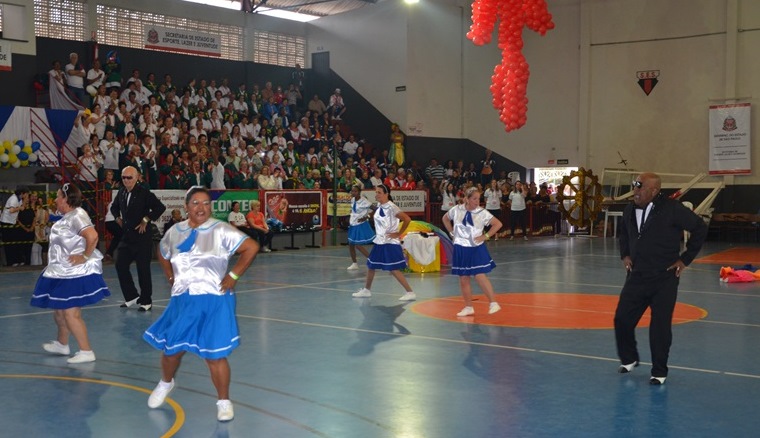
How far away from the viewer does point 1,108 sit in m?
20.3

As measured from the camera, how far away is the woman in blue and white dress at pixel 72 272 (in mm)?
8469

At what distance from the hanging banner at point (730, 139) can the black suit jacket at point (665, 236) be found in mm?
24580

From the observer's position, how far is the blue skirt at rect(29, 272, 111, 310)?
27.7 ft

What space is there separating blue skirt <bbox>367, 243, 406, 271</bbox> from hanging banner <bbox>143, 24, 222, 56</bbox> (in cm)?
1882

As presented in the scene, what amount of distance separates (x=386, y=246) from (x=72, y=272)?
5.85m

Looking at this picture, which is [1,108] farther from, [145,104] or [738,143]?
[738,143]

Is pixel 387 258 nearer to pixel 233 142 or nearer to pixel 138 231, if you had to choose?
pixel 138 231

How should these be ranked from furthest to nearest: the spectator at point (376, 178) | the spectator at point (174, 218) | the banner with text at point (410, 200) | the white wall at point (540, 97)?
the white wall at point (540, 97), the spectator at point (376, 178), the banner with text at point (410, 200), the spectator at point (174, 218)

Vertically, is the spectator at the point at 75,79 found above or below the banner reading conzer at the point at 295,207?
above

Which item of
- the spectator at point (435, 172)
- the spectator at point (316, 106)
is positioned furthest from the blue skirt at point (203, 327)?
the spectator at point (316, 106)

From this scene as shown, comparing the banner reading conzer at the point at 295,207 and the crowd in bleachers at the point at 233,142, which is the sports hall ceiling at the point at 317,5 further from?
the banner reading conzer at the point at 295,207

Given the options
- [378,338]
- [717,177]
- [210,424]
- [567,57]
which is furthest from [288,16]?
[210,424]

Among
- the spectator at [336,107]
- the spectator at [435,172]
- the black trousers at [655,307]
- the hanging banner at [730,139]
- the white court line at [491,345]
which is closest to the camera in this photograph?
the black trousers at [655,307]

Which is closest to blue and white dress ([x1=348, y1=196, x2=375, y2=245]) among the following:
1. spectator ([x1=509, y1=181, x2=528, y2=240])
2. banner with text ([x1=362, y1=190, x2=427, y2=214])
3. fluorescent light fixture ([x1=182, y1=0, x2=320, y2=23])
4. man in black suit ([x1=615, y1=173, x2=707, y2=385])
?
banner with text ([x1=362, y1=190, x2=427, y2=214])
